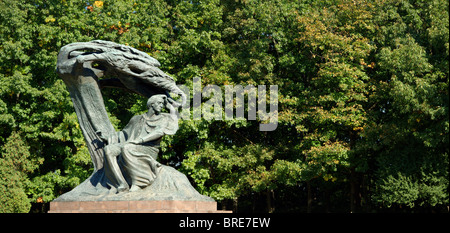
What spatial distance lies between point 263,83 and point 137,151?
33.7ft

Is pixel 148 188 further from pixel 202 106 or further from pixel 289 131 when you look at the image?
pixel 289 131

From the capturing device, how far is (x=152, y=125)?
1013 centimetres

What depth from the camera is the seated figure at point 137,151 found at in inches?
381

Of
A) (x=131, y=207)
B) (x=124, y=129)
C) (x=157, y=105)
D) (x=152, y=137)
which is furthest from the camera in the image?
(x=124, y=129)

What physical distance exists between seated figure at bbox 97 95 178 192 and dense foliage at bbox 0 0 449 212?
787 cm

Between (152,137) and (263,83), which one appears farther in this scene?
(263,83)

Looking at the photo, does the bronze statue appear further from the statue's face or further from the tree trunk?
the tree trunk

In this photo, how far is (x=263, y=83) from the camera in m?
19.4

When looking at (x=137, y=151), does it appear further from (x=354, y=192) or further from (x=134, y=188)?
(x=354, y=192)

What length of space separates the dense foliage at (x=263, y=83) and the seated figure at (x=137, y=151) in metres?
7.87

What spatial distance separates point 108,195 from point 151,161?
0.98m

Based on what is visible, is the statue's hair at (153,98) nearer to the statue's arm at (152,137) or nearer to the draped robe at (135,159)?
the draped robe at (135,159)

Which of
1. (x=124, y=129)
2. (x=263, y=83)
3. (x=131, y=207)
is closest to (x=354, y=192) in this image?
(x=263, y=83)
